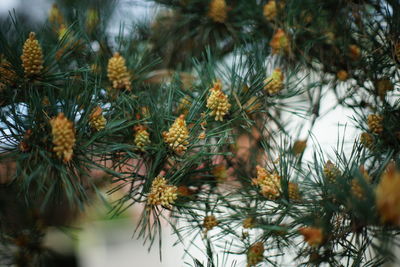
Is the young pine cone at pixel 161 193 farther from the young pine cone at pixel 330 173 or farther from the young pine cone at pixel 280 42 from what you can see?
the young pine cone at pixel 280 42

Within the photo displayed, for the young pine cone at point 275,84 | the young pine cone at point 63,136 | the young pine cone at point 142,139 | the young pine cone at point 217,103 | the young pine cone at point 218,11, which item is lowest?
the young pine cone at point 63,136

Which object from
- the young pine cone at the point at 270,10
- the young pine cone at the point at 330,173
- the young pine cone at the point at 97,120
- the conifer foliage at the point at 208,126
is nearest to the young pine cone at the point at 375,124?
the conifer foliage at the point at 208,126

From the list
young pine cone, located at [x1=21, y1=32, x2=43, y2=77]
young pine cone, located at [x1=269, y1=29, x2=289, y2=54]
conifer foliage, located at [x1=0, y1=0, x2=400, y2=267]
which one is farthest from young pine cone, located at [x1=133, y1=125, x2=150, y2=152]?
young pine cone, located at [x1=269, y1=29, x2=289, y2=54]

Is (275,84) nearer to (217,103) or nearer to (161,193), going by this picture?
(217,103)

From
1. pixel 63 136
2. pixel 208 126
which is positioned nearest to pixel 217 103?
pixel 208 126

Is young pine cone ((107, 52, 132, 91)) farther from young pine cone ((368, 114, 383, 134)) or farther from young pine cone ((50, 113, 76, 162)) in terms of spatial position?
young pine cone ((368, 114, 383, 134))
